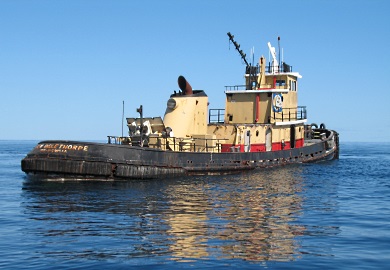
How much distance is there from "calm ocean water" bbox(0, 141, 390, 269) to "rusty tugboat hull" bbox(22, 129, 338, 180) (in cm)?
58

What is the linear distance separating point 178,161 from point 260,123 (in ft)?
33.9

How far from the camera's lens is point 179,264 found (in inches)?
414

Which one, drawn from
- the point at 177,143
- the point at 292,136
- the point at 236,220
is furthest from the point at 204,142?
the point at 236,220

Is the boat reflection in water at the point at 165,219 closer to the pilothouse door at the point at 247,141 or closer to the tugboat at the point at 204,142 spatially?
the tugboat at the point at 204,142

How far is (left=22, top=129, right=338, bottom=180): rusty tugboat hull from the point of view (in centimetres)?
2316

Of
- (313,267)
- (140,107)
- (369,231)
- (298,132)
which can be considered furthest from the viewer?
(298,132)

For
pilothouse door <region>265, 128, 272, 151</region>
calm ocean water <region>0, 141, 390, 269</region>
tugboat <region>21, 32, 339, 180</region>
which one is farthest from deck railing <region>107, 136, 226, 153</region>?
pilothouse door <region>265, 128, 272, 151</region>

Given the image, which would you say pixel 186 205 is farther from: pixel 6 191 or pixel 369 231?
pixel 6 191

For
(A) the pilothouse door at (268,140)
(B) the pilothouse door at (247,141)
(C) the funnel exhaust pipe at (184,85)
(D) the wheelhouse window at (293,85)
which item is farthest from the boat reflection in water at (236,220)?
(D) the wheelhouse window at (293,85)

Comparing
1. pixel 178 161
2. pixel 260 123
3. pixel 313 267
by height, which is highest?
pixel 260 123

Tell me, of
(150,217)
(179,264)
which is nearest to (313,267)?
(179,264)

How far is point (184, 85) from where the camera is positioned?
97.4ft

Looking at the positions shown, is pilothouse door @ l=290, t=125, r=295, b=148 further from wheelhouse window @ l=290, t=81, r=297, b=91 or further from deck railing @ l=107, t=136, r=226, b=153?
deck railing @ l=107, t=136, r=226, b=153

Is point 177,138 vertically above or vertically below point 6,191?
above
